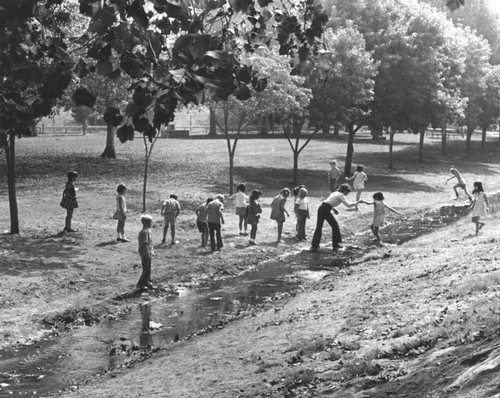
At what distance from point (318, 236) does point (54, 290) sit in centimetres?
826

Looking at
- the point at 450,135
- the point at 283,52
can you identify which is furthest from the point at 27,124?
the point at 450,135

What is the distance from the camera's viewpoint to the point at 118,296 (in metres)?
16.9

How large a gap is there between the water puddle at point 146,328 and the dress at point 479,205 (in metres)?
3.26

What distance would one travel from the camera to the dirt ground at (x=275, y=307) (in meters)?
9.60

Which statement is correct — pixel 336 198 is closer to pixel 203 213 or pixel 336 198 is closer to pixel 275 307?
pixel 203 213

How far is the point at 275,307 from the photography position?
51.4ft

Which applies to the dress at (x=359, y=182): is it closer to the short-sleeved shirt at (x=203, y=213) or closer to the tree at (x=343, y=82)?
the tree at (x=343, y=82)

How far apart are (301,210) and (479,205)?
485 centimetres

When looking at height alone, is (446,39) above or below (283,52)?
above

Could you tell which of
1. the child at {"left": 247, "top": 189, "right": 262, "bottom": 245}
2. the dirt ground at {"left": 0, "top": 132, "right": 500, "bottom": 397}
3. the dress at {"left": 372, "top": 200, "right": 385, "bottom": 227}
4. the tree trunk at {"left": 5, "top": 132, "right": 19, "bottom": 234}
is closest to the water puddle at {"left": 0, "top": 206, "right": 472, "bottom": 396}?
the dirt ground at {"left": 0, "top": 132, "right": 500, "bottom": 397}

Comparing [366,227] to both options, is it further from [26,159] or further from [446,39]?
[446,39]

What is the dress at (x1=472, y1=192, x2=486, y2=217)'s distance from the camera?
22367mm

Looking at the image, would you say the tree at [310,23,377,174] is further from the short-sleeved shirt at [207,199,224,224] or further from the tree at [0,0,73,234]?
the tree at [0,0,73,234]

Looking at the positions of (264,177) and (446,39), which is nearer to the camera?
(264,177)
